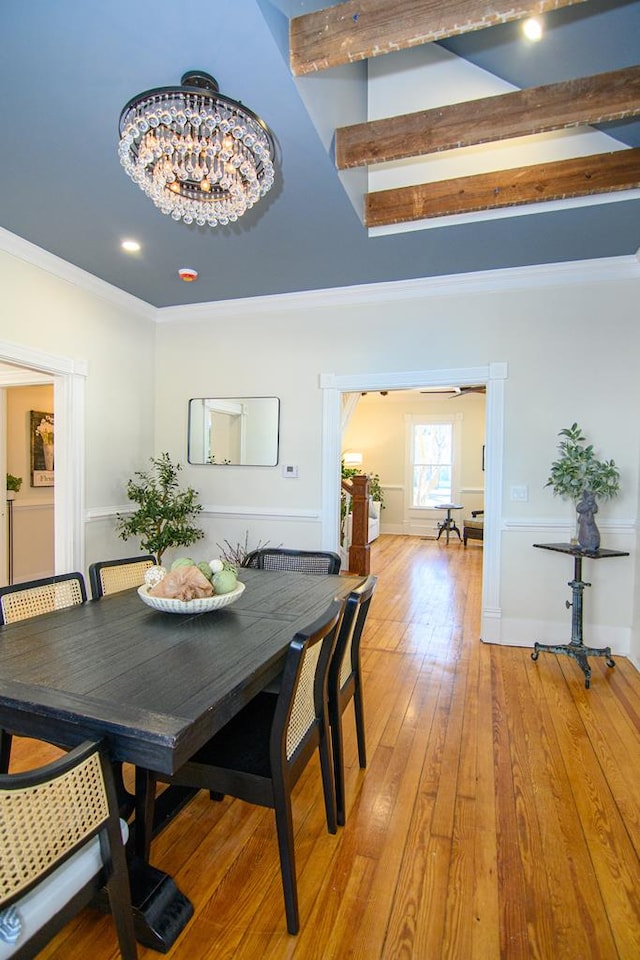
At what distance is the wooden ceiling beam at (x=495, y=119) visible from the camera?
78.4 inches

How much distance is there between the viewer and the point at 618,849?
1.72m

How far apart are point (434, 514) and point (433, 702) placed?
22.7ft

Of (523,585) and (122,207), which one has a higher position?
(122,207)

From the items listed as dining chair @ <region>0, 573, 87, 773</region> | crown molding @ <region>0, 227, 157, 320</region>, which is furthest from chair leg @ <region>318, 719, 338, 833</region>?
crown molding @ <region>0, 227, 157, 320</region>

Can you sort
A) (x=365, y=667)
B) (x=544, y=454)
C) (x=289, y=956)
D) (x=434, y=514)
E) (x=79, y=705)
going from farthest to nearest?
(x=434, y=514) → (x=544, y=454) → (x=365, y=667) → (x=289, y=956) → (x=79, y=705)

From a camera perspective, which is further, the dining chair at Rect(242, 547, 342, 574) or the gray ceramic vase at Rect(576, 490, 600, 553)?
the gray ceramic vase at Rect(576, 490, 600, 553)

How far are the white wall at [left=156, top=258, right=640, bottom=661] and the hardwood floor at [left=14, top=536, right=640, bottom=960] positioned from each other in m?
0.87

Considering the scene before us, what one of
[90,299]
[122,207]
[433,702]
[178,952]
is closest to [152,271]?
[90,299]

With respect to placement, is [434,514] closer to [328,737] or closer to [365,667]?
[365,667]

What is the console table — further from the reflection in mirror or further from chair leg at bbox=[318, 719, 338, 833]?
the reflection in mirror

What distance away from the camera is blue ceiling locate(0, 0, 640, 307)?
1681 millimetres

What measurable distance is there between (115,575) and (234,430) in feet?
7.19

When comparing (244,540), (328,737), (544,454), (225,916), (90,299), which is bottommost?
(225,916)

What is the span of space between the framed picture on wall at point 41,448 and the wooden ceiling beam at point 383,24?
4780 mm
